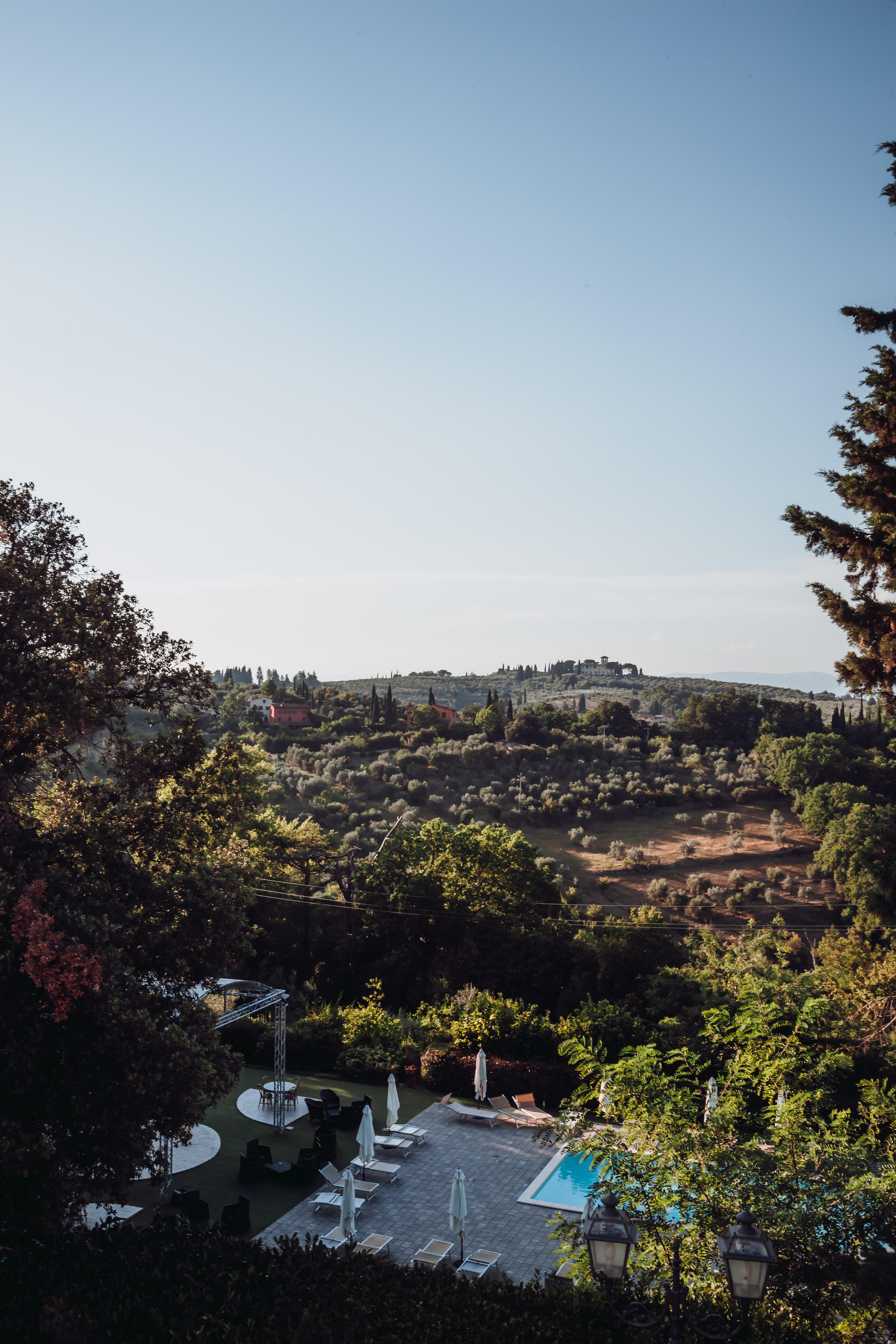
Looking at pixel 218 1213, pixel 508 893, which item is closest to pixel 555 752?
pixel 508 893

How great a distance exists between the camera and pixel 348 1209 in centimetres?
1152

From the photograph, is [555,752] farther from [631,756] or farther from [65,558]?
[65,558]

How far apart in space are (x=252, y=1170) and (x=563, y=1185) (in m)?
5.01

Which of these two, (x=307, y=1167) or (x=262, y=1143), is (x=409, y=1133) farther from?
(x=262, y=1143)

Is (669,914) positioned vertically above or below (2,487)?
below

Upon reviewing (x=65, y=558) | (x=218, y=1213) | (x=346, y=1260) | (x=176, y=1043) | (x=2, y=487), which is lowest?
(x=218, y=1213)

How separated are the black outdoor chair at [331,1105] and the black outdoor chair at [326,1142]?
0.95m

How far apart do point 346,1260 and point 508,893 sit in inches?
675

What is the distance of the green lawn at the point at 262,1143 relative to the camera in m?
12.9

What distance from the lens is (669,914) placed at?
39094 millimetres

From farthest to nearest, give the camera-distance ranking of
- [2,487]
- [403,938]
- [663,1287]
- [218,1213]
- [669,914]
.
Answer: [669,914], [403,938], [218,1213], [2,487], [663,1287]

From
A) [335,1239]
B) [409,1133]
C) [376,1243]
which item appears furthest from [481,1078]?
[335,1239]

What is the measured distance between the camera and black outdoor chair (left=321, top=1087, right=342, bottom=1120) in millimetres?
15930

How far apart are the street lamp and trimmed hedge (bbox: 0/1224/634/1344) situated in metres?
2.27
